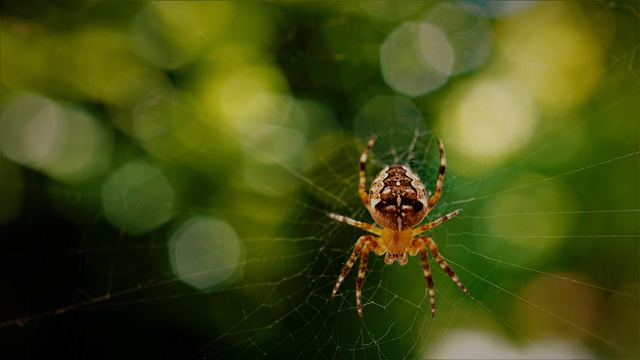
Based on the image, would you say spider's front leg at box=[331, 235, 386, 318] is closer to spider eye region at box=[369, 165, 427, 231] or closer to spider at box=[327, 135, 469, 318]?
spider at box=[327, 135, 469, 318]

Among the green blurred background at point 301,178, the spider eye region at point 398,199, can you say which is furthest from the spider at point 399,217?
the green blurred background at point 301,178

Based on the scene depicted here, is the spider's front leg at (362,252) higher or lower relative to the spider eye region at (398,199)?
lower

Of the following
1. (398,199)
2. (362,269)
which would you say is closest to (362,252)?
(362,269)

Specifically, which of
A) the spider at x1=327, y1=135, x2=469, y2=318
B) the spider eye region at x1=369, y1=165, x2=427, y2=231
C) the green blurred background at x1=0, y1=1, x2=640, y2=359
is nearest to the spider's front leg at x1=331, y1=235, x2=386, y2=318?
the spider at x1=327, y1=135, x2=469, y2=318

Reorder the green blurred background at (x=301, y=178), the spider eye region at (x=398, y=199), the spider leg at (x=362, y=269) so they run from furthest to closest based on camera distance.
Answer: the green blurred background at (x=301, y=178), the spider leg at (x=362, y=269), the spider eye region at (x=398, y=199)

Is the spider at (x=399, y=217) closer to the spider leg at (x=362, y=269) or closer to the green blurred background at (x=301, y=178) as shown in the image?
the spider leg at (x=362, y=269)

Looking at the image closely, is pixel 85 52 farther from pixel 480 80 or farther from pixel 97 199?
pixel 480 80
